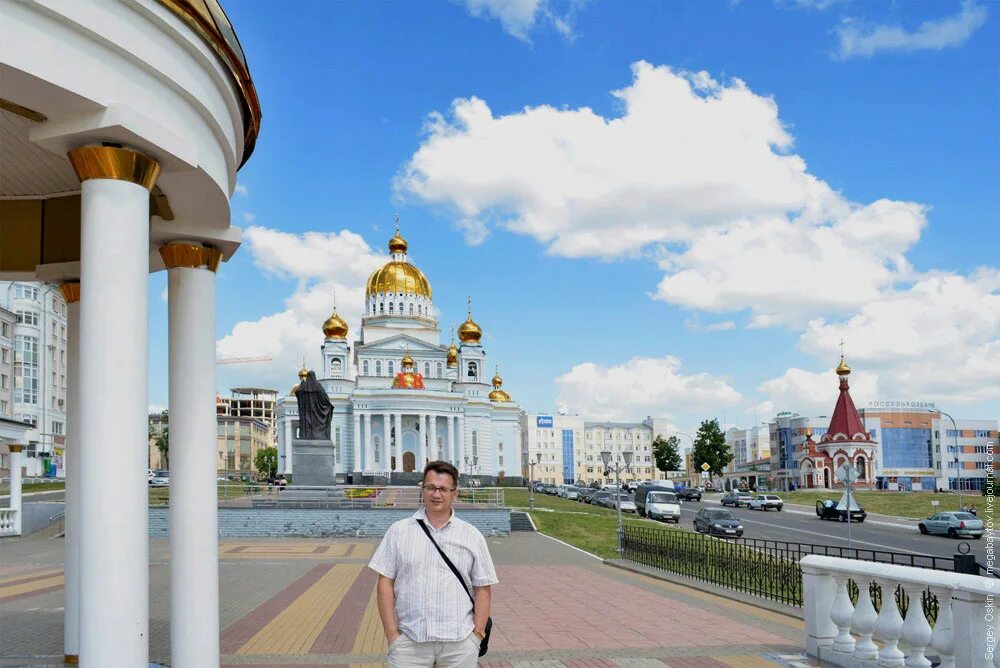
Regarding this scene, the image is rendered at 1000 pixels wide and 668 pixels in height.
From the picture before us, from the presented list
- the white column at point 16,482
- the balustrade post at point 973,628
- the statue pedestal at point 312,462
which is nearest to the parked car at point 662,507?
the statue pedestal at point 312,462

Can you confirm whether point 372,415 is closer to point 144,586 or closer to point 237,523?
point 237,523

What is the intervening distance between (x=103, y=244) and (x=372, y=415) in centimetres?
6957

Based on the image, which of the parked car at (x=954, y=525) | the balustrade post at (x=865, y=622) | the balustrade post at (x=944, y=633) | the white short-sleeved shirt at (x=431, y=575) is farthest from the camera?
the parked car at (x=954, y=525)

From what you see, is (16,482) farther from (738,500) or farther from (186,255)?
(738,500)

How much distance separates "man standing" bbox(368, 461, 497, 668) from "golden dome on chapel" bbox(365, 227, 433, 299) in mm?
81493

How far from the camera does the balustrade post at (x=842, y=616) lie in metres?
8.41

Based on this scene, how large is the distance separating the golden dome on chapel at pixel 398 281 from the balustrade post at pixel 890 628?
79.4 metres

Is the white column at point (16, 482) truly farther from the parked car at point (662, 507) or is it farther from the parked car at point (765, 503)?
the parked car at point (765, 503)

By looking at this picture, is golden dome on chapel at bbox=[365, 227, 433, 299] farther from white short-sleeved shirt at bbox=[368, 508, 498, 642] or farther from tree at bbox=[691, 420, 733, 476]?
white short-sleeved shirt at bbox=[368, 508, 498, 642]

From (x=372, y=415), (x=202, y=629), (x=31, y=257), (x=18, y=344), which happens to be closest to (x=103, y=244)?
(x=202, y=629)

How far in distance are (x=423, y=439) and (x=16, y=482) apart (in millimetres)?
46377

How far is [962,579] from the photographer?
6.66m

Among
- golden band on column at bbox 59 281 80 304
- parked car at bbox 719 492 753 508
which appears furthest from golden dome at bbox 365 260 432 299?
golden band on column at bbox 59 281 80 304

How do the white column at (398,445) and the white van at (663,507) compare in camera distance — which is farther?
the white column at (398,445)
